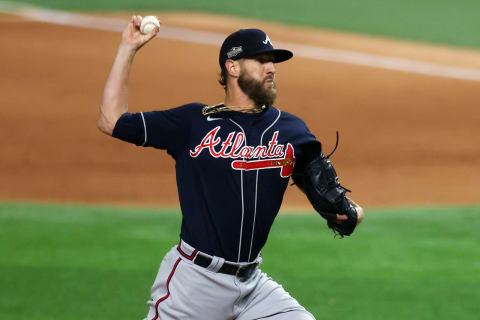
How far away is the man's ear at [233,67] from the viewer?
4.63m

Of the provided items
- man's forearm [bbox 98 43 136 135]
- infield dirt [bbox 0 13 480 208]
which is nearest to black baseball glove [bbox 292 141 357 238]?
man's forearm [bbox 98 43 136 135]

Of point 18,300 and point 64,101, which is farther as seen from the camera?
point 64,101

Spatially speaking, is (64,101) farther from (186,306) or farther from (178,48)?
(186,306)

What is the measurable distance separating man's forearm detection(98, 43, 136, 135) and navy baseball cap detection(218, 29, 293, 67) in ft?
1.71

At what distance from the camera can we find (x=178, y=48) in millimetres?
17047

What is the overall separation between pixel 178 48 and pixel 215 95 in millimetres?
2953

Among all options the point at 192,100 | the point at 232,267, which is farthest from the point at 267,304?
the point at 192,100

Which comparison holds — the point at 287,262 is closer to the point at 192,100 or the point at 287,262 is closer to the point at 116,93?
the point at 116,93

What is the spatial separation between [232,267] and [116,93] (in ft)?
3.57

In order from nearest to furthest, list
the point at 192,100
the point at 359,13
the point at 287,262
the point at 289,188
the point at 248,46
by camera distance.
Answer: the point at 248,46 → the point at 287,262 → the point at 289,188 → the point at 192,100 → the point at 359,13

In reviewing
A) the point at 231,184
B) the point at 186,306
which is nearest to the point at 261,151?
the point at 231,184

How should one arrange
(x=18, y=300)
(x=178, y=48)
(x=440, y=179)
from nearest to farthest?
(x=18, y=300) → (x=440, y=179) → (x=178, y=48)

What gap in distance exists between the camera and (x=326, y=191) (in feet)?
15.0

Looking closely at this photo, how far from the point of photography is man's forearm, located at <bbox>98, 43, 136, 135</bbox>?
4.45 metres
